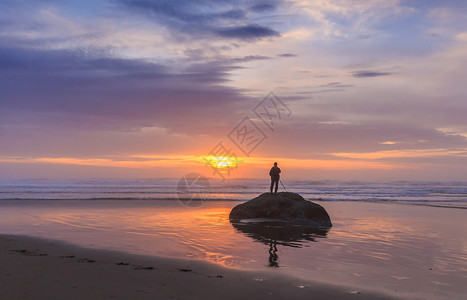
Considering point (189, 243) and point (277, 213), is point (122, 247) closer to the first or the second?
point (189, 243)

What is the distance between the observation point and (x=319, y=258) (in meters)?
11.7

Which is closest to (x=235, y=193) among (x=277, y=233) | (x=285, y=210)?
(x=285, y=210)

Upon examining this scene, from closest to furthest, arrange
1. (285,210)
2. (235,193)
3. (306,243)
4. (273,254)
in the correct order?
(273,254)
(306,243)
(285,210)
(235,193)

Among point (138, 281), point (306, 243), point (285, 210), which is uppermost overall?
point (285, 210)

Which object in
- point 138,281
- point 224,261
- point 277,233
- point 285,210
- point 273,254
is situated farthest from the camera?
point 285,210

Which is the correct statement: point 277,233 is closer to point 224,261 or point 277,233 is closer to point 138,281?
point 224,261

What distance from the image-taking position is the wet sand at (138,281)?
26.1 ft

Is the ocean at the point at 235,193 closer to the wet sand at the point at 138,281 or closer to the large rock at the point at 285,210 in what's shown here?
the large rock at the point at 285,210

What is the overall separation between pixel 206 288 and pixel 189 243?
5631mm

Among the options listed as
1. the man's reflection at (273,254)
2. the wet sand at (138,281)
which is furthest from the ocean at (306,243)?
the wet sand at (138,281)

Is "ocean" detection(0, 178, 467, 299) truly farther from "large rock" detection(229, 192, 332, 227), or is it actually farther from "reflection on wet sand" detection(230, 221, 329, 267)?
"large rock" detection(229, 192, 332, 227)

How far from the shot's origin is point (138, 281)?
8852mm

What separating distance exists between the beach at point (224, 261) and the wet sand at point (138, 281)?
0.02 metres

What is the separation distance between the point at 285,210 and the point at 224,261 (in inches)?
400
